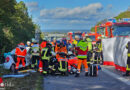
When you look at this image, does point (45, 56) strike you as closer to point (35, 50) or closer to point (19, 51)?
point (19, 51)

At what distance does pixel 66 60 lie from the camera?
11.8m

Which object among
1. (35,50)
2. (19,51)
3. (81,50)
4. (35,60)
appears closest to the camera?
(81,50)

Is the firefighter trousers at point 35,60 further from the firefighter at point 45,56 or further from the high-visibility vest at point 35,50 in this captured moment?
the firefighter at point 45,56

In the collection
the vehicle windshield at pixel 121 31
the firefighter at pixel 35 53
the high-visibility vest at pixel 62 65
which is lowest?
the high-visibility vest at pixel 62 65

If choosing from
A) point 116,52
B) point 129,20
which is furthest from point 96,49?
point 116,52

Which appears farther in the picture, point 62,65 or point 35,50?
point 35,50

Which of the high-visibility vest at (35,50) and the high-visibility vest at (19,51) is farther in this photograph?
the high-visibility vest at (35,50)

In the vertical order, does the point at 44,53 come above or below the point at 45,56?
above

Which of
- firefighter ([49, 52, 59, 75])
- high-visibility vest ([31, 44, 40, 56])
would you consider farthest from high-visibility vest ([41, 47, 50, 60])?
high-visibility vest ([31, 44, 40, 56])

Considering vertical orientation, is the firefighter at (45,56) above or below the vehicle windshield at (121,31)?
below

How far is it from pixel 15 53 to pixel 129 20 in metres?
10.2

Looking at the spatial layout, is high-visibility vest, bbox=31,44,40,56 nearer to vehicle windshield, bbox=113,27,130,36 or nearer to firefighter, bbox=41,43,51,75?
firefighter, bbox=41,43,51,75

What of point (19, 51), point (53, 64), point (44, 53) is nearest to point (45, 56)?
point (44, 53)

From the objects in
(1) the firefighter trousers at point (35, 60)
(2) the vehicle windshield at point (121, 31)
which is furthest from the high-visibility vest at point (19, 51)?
(2) the vehicle windshield at point (121, 31)
